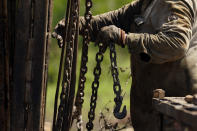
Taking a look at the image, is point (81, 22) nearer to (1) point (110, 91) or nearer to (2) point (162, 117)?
(2) point (162, 117)

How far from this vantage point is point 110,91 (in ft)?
35.1

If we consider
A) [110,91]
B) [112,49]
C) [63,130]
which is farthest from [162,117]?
[110,91]

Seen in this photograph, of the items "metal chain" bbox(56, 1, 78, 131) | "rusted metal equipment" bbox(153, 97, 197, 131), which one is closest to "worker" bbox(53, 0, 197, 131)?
"metal chain" bbox(56, 1, 78, 131)

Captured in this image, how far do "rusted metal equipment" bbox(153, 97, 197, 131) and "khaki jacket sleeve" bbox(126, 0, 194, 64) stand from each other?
58 centimetres

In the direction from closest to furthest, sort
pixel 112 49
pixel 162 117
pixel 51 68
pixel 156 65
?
pixel 162 117, pixel 112 49, pixel 156 65, pixel 51 68

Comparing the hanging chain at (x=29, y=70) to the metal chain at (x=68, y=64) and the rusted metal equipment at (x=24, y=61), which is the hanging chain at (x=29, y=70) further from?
the metal chain at (x=68, y=64)

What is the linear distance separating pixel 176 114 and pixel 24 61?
144 cm

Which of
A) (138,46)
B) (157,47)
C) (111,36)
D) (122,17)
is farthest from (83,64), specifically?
(122,17)

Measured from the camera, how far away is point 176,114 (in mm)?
3924

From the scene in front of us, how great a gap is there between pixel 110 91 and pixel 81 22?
5229mm

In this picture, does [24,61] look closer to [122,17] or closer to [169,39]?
[169,39]

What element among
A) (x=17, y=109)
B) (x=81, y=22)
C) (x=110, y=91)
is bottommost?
(x=110, y=91)

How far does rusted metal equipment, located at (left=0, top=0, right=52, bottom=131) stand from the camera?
4535 mm

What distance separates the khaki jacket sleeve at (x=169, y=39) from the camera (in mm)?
4934
